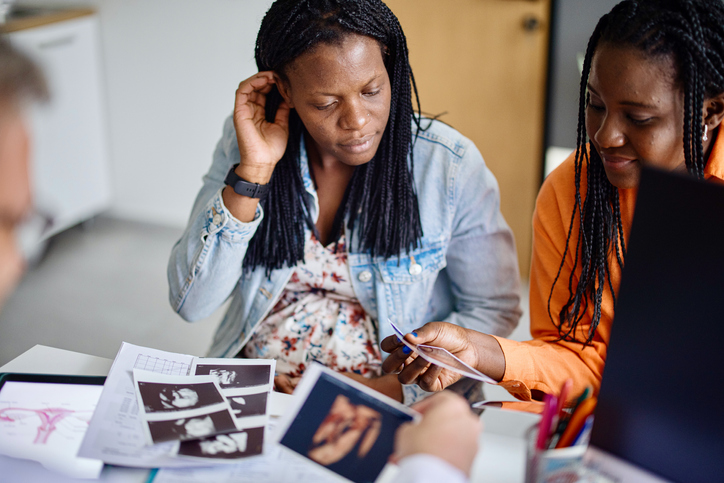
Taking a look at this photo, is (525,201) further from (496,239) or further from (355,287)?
(355,287)

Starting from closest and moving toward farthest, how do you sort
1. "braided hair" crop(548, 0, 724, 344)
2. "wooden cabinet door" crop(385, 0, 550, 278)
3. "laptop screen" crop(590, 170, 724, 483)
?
"laptop screen" crop(590, 170, 724, 483) → "braided hair" crop(548, 0, 724, 344) → "wooden cabinet door" crop(385, 0, 550, 278)

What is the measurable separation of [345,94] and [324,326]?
0.44 metres

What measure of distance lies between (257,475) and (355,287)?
51 centimetres

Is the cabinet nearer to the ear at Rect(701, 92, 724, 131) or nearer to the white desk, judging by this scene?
the white desk

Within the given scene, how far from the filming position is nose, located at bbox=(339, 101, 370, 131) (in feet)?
3.11

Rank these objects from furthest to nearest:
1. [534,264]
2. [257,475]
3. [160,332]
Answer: [160,332]
[534,264]
[257,475]

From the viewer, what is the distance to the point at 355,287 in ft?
3.64

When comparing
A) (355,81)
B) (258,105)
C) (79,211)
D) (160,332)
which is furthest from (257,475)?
(79,211)

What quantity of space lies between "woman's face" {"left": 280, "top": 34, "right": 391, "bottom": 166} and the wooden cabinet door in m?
0.88

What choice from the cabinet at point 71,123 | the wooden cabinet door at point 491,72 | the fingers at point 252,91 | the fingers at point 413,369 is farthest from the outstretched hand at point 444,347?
the cabinet at point 71,123

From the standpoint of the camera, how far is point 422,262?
1.12 metres

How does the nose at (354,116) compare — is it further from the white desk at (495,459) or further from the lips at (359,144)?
the white desk at (495,459)

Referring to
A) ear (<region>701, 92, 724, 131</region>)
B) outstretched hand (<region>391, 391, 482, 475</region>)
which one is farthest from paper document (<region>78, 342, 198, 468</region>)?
ear (<region>701, 92, 724, 131</region>)

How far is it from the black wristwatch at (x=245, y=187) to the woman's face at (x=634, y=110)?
0.55 meters
